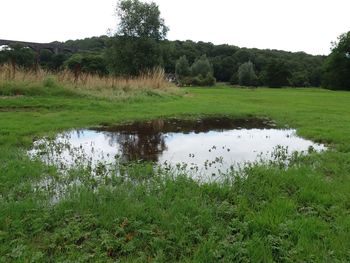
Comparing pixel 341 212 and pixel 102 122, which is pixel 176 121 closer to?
pixel 102 122

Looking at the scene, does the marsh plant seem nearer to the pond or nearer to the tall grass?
the pond

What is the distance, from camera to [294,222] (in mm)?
3523

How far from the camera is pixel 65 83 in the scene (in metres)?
15.8

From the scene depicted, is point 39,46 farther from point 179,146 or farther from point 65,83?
point 179,146

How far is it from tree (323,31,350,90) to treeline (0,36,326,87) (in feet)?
27.4

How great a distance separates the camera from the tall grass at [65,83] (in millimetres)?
13852

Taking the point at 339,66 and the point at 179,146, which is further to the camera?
the point at 339,66

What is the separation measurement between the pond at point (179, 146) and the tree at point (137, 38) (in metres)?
25.5

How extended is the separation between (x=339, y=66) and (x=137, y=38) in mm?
33973

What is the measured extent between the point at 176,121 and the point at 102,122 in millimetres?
2467

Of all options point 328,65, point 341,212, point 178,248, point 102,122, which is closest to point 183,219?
point 178,248

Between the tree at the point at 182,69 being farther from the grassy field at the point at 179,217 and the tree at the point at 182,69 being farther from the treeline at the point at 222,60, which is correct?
the grassy field at the point at 179,217

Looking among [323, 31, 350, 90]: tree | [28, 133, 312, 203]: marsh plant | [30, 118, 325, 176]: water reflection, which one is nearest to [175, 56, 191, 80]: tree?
[323, 31, 350, 90]: tree

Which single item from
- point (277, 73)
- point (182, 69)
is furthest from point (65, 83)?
point (277, 73)
